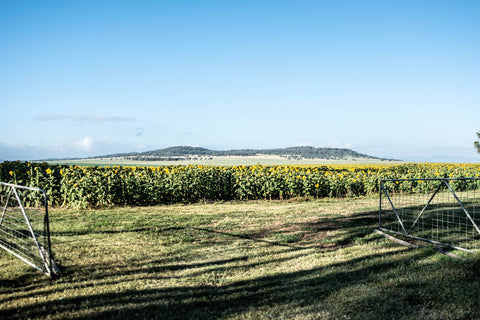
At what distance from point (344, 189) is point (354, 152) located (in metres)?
33.3

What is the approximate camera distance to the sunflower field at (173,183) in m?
10.1

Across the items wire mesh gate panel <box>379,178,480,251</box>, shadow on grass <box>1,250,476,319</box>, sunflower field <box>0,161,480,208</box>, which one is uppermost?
sunflower field <box>0,161,480,208</box>

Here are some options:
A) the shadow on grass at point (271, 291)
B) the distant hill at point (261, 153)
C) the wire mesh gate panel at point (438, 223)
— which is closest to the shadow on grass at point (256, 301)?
the shadow on grass at point (271, 291)

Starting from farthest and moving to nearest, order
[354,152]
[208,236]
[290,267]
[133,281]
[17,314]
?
1. [354,152]
2. [208,236]
3. [290,267]
4. [133,281]
5. [17,314]

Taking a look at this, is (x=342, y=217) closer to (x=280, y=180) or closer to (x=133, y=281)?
(x=280, y=180)

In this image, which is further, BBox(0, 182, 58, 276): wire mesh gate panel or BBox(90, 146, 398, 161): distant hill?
BBox(90, 146, 398, 161): distant hill

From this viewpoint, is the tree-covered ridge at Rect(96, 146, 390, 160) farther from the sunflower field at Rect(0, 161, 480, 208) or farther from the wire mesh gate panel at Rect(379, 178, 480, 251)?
the wire mesh gate panel at Rect(379, 178, 480, 251)

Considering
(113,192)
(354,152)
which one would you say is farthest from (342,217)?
(354,152)

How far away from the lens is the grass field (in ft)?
11.9

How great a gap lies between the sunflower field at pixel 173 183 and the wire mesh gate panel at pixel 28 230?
800mm

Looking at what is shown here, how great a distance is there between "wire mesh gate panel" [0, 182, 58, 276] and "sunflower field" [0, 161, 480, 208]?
0.80 metres

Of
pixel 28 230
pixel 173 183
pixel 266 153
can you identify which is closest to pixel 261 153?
pixel 266 153

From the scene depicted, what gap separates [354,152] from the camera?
45.2 metres

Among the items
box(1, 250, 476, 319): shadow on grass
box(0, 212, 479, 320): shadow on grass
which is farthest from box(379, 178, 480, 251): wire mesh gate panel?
box(1, 250, 476, 319): shadow on grass
